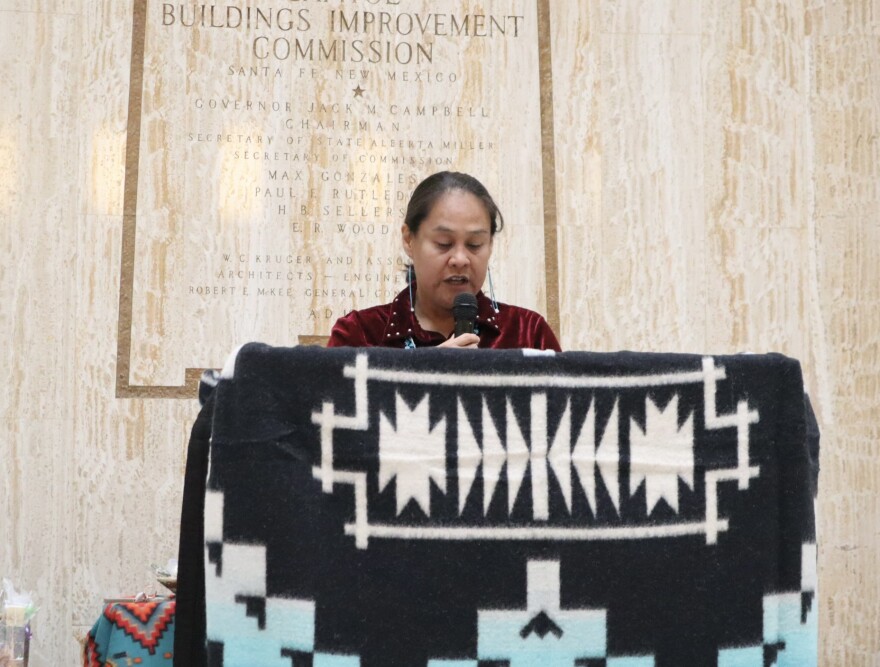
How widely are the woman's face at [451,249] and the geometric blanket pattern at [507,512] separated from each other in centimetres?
82

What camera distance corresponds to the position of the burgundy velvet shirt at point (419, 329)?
8.18 ft

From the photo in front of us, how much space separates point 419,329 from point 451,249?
0.63 feet

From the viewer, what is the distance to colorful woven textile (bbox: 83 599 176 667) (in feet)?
8.43

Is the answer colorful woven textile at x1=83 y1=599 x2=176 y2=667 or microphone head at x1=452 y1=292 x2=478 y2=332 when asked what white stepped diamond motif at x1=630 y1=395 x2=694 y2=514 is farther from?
colorful woven textile at x1=83 y1=599 x2=176 y2=667

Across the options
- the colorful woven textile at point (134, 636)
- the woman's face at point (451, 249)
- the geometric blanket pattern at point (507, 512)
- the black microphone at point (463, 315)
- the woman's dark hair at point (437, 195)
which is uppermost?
the woman's dark hair at point (437, 195)

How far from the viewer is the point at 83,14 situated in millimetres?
4160

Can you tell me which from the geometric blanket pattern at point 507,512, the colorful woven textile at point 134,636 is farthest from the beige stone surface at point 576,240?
the geometric blanket pattern at point 507,512

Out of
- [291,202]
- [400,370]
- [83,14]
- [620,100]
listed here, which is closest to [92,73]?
[83,14]

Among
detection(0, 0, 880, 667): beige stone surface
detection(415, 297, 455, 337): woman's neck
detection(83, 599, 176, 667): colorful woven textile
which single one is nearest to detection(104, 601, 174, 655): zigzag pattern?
detection(83, 599, 176, 667): colorful woven textile

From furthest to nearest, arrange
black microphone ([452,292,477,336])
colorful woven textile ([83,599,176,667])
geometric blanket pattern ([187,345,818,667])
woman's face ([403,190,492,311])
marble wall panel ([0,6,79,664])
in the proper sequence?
marble wall panel ([0,6,79,664]) → colorful woven textile ([83,599,176,667]) → woman's face ([403,190,492,311]) → black microphone ([452,292,477,336]) → geometric blanket pattern ([187,345,818,667])

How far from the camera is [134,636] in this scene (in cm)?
259

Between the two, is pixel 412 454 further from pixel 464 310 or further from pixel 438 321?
pixel 438 321

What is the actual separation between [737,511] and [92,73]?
126 inches

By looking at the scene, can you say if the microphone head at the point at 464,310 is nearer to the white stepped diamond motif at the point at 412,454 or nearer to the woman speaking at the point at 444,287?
the woman speaking at the point at 444,287
